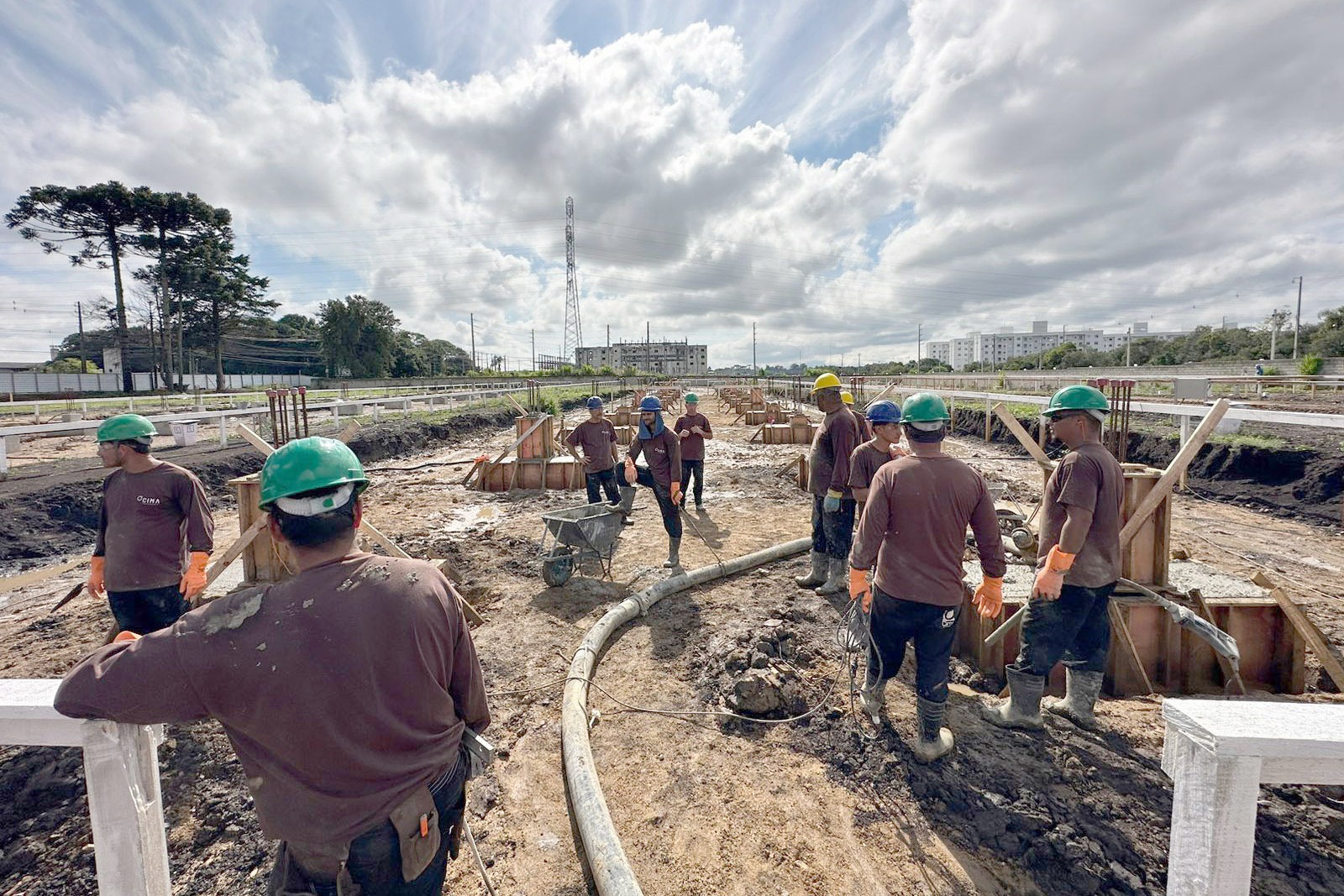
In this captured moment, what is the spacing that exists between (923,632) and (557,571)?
13.4ft

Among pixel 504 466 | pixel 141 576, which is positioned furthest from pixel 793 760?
pixel 504 466

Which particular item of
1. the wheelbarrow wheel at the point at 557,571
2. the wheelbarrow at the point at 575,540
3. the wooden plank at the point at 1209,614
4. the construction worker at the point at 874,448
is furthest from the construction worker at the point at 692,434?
the wooden plank at the point at 1209,614

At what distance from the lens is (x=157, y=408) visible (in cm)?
2267

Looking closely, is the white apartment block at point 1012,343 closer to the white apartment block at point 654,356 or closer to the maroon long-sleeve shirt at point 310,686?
the white apartment block at point 654,356

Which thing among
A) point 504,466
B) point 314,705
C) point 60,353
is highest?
point 60,353

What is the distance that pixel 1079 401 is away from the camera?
11.2 ft

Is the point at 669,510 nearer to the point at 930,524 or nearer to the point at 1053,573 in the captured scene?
the point at 930,524

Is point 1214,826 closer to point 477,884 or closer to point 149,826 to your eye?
point 149,826

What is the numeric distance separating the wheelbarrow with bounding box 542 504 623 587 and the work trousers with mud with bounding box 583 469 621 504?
2.00m

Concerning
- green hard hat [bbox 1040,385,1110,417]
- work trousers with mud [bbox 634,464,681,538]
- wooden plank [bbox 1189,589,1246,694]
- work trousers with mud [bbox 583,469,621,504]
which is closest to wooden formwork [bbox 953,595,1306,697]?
wooden plank [bbox 1189,589,1246,694]

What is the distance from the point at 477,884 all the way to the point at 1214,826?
286 centimetres

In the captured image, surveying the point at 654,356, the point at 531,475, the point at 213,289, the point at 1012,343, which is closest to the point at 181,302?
the point at 213,289

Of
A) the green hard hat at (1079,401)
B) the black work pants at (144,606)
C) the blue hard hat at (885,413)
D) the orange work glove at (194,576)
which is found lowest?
the black work pants at (144,606)

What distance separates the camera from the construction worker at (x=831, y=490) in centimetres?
565
